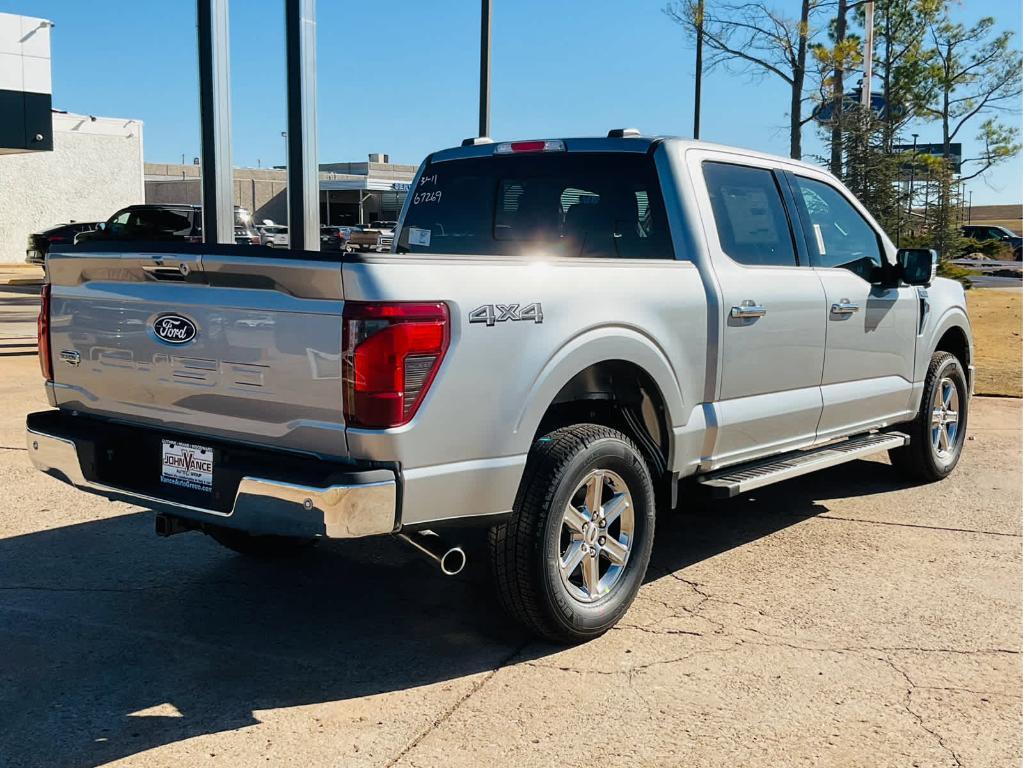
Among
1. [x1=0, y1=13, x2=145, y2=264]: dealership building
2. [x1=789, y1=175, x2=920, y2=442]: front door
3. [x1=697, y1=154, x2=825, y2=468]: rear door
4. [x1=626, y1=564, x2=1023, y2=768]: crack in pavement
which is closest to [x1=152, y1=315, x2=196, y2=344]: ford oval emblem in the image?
[x1=626, y1=564, x2=1023, y2=768]: crack in pavement

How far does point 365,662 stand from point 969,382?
5.18m

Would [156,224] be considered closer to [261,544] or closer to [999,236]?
[261,544]

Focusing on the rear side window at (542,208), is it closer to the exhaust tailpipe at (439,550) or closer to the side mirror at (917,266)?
the exhaust tailpipe at (439,550)

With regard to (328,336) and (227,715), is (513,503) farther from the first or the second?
(227,715)

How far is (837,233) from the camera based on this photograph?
618 centimetres

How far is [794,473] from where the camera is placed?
543 cm

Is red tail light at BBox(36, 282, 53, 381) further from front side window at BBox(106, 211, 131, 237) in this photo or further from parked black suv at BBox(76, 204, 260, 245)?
front side window at BBox(106, 211, 131, 237)

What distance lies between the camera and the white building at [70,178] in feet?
132

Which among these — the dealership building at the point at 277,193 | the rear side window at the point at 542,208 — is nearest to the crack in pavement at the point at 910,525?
the rear side window at the point at 542,208

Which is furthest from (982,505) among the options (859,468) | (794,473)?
(794,473)

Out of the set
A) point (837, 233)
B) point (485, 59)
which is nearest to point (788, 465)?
point (837, 233)

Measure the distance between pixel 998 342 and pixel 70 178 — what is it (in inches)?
1446

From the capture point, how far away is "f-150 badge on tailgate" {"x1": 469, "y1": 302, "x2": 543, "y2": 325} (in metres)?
3.78

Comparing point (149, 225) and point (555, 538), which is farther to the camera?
point (149, 225)
